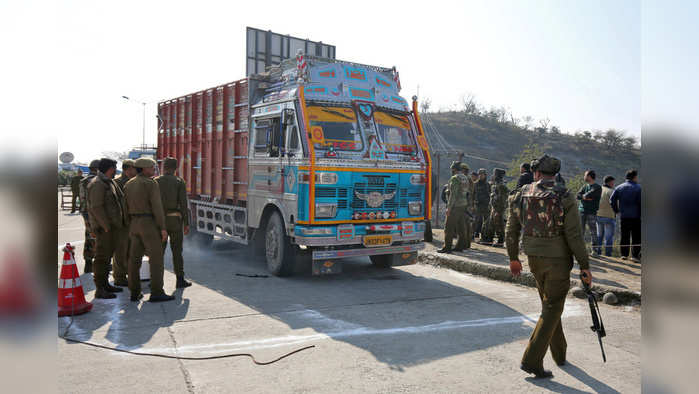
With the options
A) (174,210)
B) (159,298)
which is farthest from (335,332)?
(174,210)

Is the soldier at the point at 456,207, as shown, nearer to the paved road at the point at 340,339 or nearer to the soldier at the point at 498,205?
the soldier at the point at 498,205

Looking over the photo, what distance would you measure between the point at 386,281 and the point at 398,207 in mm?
1310

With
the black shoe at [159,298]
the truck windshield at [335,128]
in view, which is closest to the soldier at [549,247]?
the truck windshield at [335,128]

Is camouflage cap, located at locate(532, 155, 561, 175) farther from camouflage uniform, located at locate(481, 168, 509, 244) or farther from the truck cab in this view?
camouflage uniform, located at locate(481, 168, 509, 244)

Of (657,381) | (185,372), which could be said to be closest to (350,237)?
(185,372)

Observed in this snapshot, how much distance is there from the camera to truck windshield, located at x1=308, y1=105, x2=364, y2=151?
8227 mm

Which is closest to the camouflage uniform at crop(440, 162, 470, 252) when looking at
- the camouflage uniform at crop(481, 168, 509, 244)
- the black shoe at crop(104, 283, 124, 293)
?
the camouflage uniform at crop(481, 168, 509, 244)

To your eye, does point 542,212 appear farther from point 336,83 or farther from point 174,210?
point 174,210

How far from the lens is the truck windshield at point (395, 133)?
8.94m

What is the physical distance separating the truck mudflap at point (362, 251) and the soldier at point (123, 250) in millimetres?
2909

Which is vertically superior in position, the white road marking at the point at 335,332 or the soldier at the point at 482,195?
the soldier at the point at 482,195

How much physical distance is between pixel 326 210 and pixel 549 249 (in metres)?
4.08

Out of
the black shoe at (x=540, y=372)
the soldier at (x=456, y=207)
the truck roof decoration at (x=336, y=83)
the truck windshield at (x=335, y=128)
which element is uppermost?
the truck roof decoration at (x=336, y=83)

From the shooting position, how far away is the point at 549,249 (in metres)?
4.61
